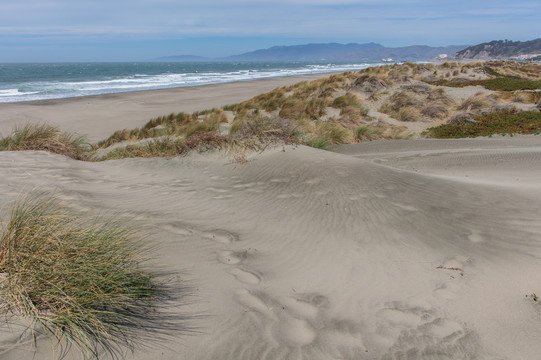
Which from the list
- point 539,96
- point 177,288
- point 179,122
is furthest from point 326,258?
point 539,96

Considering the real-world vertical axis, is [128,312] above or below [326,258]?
above

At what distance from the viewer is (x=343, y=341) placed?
248 centimetres

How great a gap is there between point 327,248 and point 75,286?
7.65 ft

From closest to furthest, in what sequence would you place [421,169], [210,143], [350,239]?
[350,239]
[421,169]
[210,143]

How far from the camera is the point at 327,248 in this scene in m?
3.88

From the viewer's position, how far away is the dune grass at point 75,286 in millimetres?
2189

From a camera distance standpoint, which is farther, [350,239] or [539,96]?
[539,96]

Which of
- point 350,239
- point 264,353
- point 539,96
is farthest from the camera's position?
point 539,96

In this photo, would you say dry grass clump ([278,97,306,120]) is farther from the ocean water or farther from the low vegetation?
the ocean water

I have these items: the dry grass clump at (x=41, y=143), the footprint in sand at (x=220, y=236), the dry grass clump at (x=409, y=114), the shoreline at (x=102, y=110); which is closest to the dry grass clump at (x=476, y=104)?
the dry grass clump at (x=409, y=114)

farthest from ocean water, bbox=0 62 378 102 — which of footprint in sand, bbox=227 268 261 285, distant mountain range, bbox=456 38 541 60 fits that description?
distant mountain range, bbox=456 38 541 60

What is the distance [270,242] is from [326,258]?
672mm

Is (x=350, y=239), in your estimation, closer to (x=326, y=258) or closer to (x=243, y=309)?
(x=326, y=258)

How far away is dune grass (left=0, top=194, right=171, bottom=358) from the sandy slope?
7.8 inches
